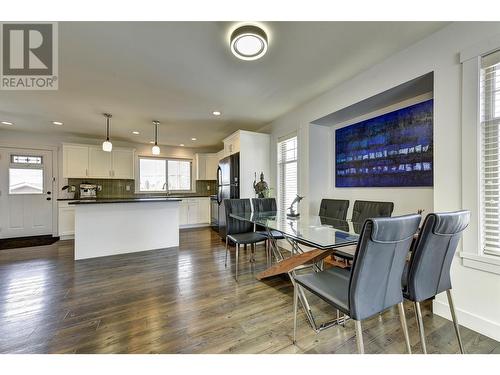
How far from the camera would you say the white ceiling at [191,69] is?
1.70m

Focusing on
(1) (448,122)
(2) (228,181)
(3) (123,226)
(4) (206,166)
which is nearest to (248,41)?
(1) (448,122)

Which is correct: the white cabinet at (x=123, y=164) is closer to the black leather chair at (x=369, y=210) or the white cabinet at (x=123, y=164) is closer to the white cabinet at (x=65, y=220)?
the white cabinet at (x=65, y=220)

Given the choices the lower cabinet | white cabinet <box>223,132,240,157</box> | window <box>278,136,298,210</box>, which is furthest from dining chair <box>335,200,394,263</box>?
the lower cabinet

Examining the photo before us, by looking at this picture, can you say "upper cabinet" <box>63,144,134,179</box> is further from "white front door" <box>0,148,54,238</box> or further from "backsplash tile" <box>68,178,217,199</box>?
"white front door" <box>0,148,54,238</box>

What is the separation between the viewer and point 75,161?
477 centimetres

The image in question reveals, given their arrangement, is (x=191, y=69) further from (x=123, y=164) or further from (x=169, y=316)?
(x=123, y=164)

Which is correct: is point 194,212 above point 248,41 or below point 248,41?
below

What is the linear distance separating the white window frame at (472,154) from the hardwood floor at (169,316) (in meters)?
0.60

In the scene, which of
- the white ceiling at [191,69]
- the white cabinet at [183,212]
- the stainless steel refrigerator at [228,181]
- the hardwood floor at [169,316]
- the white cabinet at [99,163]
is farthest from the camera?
the white cabinet at [183,212]

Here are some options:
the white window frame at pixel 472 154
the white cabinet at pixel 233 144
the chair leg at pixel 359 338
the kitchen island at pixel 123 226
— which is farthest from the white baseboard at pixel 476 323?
the kitchen island at pixel 123 226

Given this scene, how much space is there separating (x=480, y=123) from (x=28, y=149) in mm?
7525

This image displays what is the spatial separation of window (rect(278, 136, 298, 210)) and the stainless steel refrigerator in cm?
86

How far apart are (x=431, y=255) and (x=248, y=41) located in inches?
81.2
